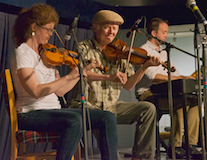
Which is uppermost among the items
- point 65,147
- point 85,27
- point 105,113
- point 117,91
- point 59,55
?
point 85,27

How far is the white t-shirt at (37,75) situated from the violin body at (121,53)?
0.61 meters

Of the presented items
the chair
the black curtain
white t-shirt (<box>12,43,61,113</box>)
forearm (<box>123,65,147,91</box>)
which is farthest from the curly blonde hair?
the black curtain

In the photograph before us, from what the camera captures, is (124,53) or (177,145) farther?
(177,145)

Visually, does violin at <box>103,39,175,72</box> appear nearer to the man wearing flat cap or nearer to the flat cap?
the man wearing flat cap

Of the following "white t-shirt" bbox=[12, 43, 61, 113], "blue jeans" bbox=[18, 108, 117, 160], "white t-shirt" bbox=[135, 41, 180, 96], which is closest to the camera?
"blue jeans" bbox=[18, 108, 117, 160]

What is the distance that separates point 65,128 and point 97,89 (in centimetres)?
64

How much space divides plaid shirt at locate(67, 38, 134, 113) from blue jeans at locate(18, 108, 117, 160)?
44 cm

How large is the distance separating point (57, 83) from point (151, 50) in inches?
57.5

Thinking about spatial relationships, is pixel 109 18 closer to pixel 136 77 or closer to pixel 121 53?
pixel 121 53

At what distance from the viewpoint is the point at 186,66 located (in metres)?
4.36

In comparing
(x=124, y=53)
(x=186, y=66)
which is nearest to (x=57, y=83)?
(x=124, y=53)

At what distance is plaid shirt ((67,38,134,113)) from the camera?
1.97m

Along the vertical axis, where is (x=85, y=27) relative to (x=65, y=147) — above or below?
above

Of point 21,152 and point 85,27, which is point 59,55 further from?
point 85,27
